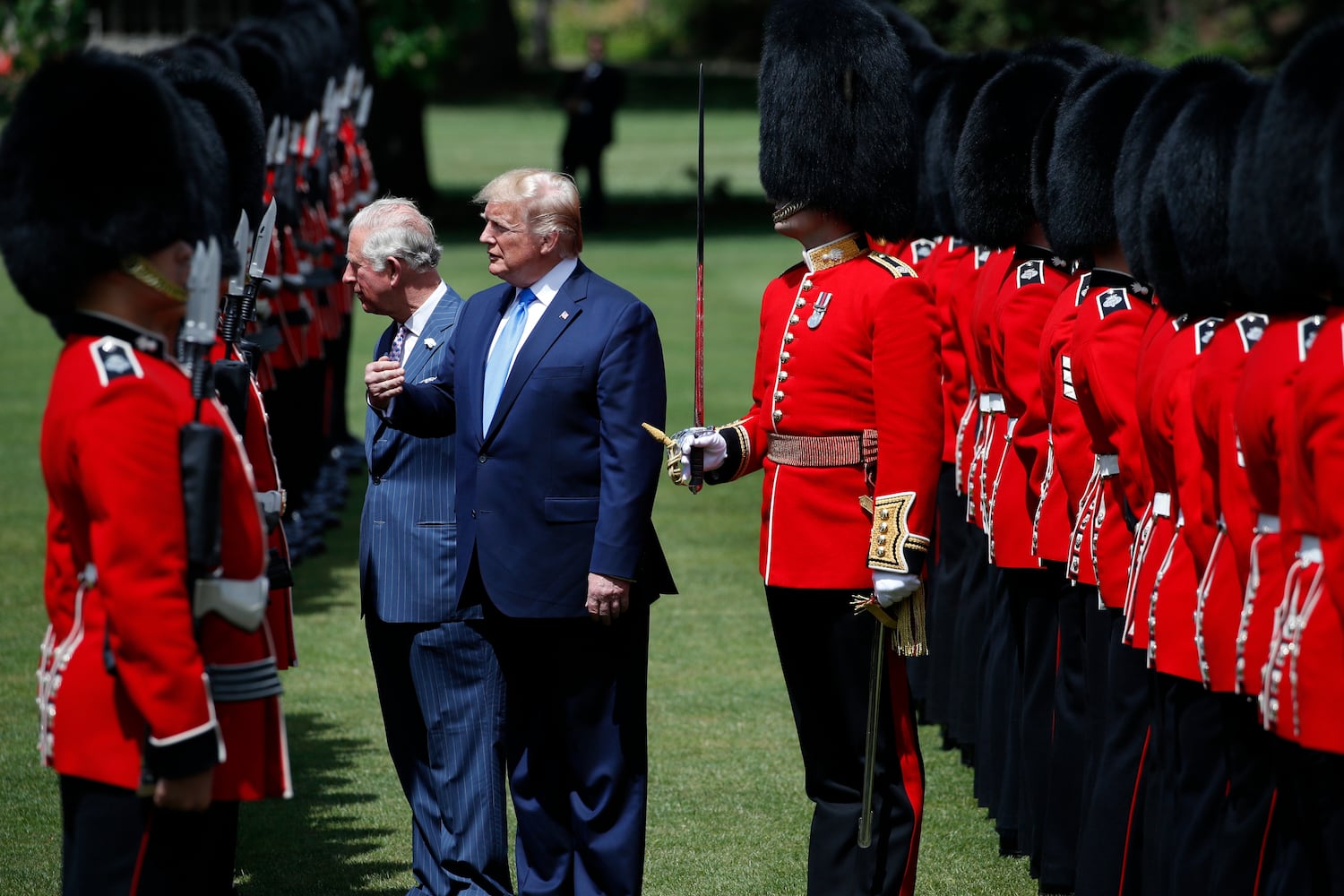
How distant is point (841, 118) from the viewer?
419 cm

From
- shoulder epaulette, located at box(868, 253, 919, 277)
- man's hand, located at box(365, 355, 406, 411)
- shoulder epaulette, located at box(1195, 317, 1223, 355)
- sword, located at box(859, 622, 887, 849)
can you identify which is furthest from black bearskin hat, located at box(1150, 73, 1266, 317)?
man's hand, located at box(365, 355, 406, 411)

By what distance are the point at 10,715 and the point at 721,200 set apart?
1981cm

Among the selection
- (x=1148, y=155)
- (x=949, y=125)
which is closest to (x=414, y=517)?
(x=1148, y=155)

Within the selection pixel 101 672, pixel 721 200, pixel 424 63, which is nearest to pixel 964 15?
pixel 721 200

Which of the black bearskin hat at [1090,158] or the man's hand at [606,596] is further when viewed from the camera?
the black bearskin hat at [1090,158]

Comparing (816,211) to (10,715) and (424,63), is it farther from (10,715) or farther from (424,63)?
(424,63)

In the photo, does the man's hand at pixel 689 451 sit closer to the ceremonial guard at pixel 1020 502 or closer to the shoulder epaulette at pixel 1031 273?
the ceremonial guard at pixel 1020 502

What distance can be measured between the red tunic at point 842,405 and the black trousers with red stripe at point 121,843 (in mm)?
1440

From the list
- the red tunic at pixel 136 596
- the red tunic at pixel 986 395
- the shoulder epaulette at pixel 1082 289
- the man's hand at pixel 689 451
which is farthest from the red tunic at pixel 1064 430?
the red tunic at pixel 136 596

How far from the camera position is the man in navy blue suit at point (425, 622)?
4.23m

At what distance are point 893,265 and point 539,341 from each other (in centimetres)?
73

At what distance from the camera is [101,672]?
2.94 meters

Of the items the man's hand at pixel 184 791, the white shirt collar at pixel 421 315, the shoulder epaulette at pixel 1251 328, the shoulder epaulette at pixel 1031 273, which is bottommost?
the man's hand at pixel 184 791

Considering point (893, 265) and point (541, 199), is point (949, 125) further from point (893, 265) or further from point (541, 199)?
point (541, 199)
